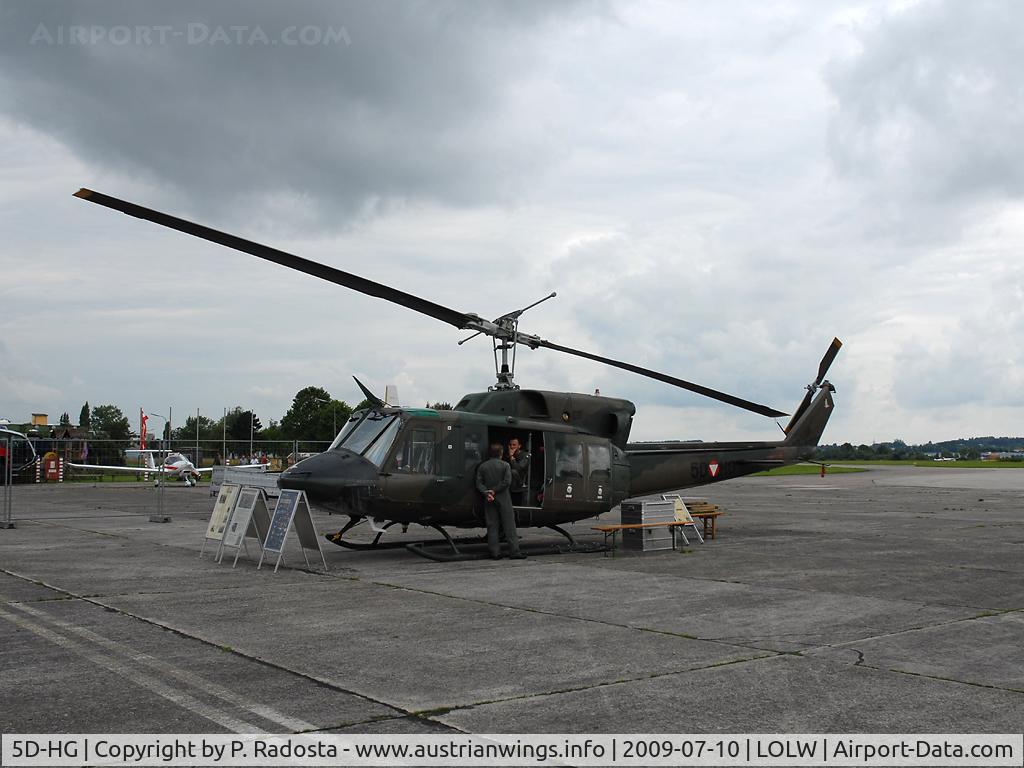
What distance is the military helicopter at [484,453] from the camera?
1262 centimetres

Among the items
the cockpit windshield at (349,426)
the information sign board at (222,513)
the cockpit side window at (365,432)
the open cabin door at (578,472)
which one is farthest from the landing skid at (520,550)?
the information sign board at (222,513)

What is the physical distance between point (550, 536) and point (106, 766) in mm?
13707

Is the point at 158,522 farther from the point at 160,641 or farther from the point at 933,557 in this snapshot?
the point at 933,557

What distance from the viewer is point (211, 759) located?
446 cm

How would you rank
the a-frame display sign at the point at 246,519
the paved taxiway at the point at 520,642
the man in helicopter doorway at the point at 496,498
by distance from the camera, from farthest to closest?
the man in helicopter doorway at the point at 496,498
the a-frame display sign at the point at 246,519
the paved taxiway at the point at 520,642

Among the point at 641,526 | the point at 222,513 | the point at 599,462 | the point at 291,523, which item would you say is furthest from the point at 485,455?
the point at 222,513

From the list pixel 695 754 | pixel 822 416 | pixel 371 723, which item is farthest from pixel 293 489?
pixel 822 416

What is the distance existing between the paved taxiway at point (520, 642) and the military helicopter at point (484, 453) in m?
0.99

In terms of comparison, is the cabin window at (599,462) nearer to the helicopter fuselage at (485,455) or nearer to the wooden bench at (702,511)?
the helicopter fuselage at (485,455)

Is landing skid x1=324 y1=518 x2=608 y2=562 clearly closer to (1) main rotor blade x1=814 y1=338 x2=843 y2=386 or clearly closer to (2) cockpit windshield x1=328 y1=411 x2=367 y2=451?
(2) cockpit windshield x1=328 y1=411 x2=367 y2=451

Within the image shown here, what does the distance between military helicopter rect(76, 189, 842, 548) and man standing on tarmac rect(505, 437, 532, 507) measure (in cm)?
12

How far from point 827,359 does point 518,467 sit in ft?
28.8

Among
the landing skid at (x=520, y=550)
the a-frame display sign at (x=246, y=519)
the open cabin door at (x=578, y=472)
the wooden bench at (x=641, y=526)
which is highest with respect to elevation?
the open cabin door at (x=578, y=472)

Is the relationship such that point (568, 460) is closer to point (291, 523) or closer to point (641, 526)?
point (641, 526)
